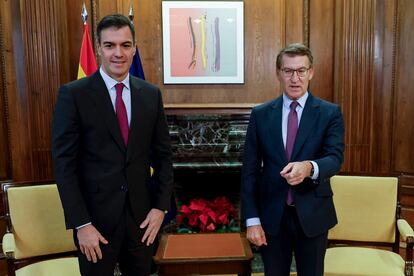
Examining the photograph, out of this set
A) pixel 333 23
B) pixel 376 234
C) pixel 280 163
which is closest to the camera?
pixel 280 163

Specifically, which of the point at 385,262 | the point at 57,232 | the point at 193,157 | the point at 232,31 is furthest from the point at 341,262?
the point at 232,31

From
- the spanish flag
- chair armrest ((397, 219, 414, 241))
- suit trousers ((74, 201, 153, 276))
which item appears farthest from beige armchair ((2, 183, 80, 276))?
chair armrest ((397, 219, 414, 241))

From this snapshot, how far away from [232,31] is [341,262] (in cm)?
213

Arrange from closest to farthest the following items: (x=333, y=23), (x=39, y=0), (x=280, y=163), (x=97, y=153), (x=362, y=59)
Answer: (x=97, y=153)
(x=280, y=163)
(x=39, y=0)
(x=362, y=59)
(x=333, y=23)

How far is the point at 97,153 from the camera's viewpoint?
1.36m

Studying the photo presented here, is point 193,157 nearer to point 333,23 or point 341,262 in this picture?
point 341,262

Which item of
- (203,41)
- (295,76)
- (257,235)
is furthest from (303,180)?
(203,41)

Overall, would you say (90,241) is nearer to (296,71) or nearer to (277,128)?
(277,128)

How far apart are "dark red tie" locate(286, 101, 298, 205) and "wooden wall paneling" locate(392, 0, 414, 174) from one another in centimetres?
200

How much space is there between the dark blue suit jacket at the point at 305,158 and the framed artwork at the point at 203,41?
Answer: 183 cm

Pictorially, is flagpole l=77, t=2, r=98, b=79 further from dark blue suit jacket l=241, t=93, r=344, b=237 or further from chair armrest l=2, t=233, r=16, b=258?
dark blue suit jacket l=241, t=93, r=344, b=237

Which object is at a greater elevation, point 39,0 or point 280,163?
point 39,0

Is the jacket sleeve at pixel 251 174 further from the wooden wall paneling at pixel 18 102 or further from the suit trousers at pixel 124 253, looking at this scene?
the wooden wall paneling at pixel 18 102

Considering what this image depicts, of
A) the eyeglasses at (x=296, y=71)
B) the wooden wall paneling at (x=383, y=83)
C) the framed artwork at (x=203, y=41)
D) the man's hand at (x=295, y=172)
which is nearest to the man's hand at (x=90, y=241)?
the man's hand at (x=295, y=172)
